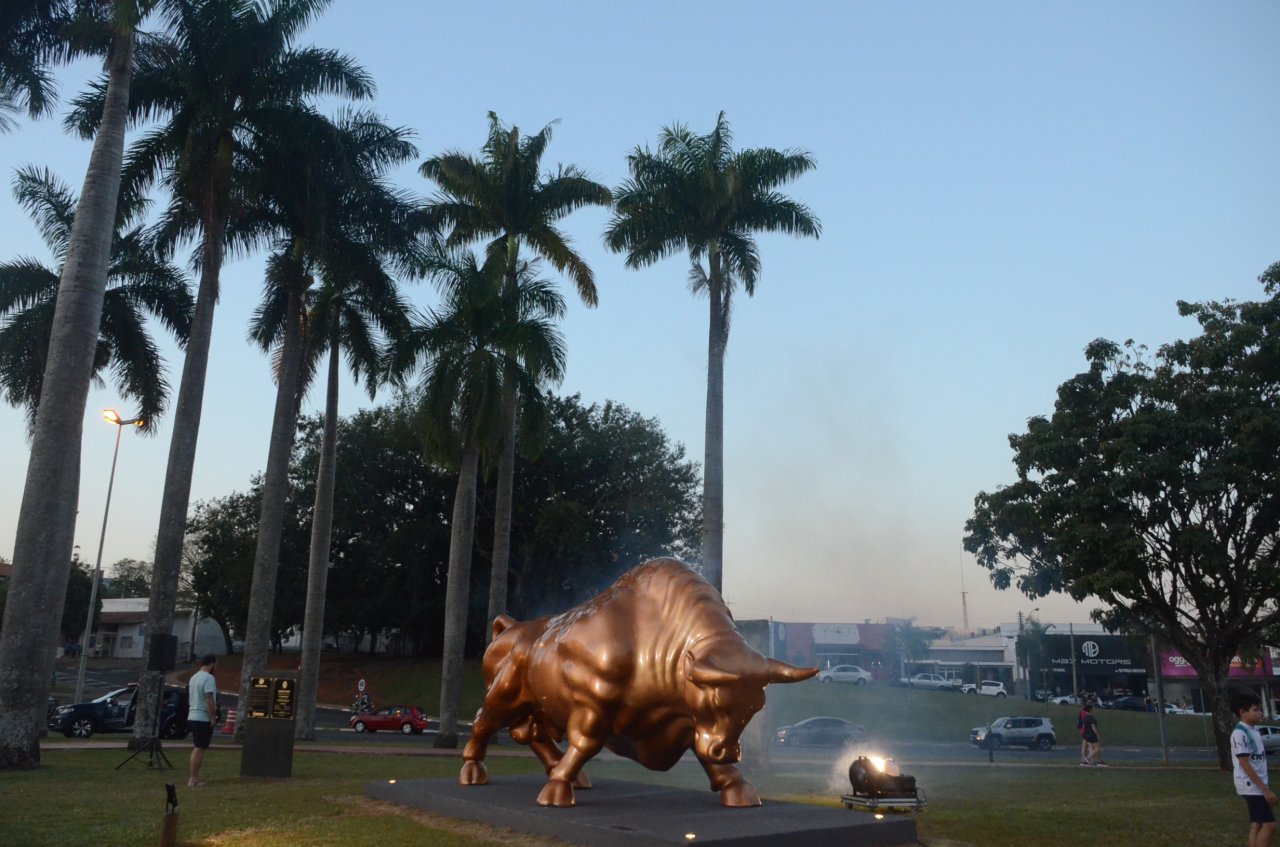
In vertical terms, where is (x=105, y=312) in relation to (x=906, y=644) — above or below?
above

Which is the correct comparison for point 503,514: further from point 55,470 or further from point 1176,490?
point 1176,490

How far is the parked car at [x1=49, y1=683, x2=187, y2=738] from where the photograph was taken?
2492cm

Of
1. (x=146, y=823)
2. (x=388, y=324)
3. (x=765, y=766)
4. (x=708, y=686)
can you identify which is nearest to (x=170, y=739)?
(x=388, y=324)

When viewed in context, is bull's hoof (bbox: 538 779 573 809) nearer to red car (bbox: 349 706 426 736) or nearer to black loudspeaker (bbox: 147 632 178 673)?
black loudspeaker (bbox: 147 632 178 673)

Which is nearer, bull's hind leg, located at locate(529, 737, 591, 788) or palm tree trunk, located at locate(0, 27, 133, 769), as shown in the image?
bull's hind leg, located at locate(529, 737, 591, 788)

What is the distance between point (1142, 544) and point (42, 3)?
2633cm

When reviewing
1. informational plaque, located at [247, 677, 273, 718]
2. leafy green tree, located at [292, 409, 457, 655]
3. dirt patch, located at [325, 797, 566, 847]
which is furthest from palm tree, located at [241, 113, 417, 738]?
leafy green tree, located at [292, 409, 457, 655]

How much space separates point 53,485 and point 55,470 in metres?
0.25

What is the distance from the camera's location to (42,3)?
19516 mm

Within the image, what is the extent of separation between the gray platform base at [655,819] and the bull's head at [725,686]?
65cm

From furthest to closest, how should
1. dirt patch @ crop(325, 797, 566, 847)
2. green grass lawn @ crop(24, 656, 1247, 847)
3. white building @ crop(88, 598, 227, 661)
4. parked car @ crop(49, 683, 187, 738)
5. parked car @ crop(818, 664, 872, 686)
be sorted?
white building @ crop(88, 598, 227, 661)
parked car @ crop(818, 664, 872, 686)
parked car @ crop(49, 683, 187, 738)
green grass lawn @ crop(24, 656, 1247, 847)
dirt patch @ crop(325, 797, 566, 847)

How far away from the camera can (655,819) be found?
28.2ft

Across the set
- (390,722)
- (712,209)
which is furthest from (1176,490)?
(390,722)

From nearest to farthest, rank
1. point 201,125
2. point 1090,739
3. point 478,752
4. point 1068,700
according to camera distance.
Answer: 1. point 478,752
2. point 201,125
3. point 1090,739
4. point 1068,700
